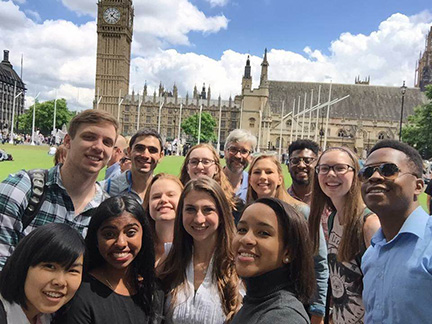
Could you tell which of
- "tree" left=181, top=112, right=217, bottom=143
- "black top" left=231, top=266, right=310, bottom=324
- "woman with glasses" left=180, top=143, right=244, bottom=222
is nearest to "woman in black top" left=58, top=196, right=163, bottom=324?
"black top" left=231, top=266, right=310, bottom=324

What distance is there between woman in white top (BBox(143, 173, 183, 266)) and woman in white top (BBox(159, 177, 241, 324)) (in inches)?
13.3

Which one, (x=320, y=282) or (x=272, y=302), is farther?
(x=320, y=282)

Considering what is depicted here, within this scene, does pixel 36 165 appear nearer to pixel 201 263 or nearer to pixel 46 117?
pixel 201 263

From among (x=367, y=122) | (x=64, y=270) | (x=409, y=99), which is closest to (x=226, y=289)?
(x=64, y=270)

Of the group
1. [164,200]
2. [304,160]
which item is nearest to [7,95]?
[304,160]

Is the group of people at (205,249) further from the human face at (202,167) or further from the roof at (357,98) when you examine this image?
the roof at (357,98)

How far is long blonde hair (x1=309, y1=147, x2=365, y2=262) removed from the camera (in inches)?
114

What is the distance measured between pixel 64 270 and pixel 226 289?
103 cm

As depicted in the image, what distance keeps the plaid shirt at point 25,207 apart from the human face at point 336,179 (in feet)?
6.04

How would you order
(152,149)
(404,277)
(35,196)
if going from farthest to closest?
(152,149) → (35,196) → (404,277)

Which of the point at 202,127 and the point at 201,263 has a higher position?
the point at 202,127

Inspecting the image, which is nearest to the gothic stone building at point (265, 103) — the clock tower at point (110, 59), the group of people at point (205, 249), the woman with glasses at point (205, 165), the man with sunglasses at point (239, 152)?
Answer: the clock tower at point (110, 59)

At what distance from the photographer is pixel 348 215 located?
119 inches

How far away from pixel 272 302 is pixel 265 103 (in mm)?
67101
